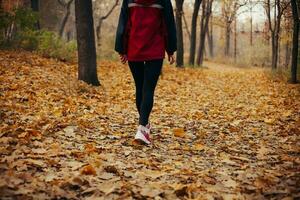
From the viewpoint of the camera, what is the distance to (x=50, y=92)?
9.05m

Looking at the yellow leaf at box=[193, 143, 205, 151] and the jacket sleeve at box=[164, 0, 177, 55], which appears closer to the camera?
the jacket sleeve at box=[164, 0, 177, 55]

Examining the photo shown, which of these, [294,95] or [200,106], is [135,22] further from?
[294,95]

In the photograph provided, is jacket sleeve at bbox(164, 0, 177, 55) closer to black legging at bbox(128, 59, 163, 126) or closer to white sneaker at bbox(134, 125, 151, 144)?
black legging at bbox(128, 59, 163, 126)

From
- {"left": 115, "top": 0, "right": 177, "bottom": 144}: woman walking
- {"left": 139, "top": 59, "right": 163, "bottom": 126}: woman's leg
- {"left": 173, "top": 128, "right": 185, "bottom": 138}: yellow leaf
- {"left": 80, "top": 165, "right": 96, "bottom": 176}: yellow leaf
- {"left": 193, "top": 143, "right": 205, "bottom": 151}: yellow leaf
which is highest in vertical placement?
{"left": 115, "top": 0, "right": 177, "bottom": 144}: woman walking

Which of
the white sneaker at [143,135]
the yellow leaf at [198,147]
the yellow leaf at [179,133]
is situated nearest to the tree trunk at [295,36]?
the yellow leaf at [179,133]

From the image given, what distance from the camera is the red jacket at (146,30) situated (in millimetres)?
4984

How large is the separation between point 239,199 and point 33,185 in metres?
1.80

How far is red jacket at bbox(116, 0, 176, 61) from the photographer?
4984mm

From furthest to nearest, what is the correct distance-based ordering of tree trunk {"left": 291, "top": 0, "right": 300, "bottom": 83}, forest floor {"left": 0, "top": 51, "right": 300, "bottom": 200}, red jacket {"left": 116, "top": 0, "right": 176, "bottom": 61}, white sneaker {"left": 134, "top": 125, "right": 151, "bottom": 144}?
tree trunk {"left": 291, "top": 0, "right": 300, "bottom": 83}
white sneaker {"left": 134, "top": 125, "right": 151, "bottom": 144}
red jacket {"left": 116, "top": 0, "right": 176, "bottom": 61}
forest floor {"left": 0, "top": 51, "right": 300, "bottom": 200}

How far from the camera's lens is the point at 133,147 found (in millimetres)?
5074

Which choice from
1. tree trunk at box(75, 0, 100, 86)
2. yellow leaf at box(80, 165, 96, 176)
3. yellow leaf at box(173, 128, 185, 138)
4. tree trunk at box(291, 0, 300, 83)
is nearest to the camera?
yellow leaf at box(80, 165, 96, 176)

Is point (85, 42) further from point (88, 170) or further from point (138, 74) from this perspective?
point (88, 170)

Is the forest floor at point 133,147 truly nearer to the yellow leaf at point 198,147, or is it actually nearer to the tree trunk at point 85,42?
the yellow leaf at point 198,147

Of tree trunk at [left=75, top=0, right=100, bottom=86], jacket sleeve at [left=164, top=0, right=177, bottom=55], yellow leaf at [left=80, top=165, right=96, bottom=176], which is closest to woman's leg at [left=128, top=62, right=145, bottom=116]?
jacket sleeve at [left=164, top=0, right=177, bottom=55]
